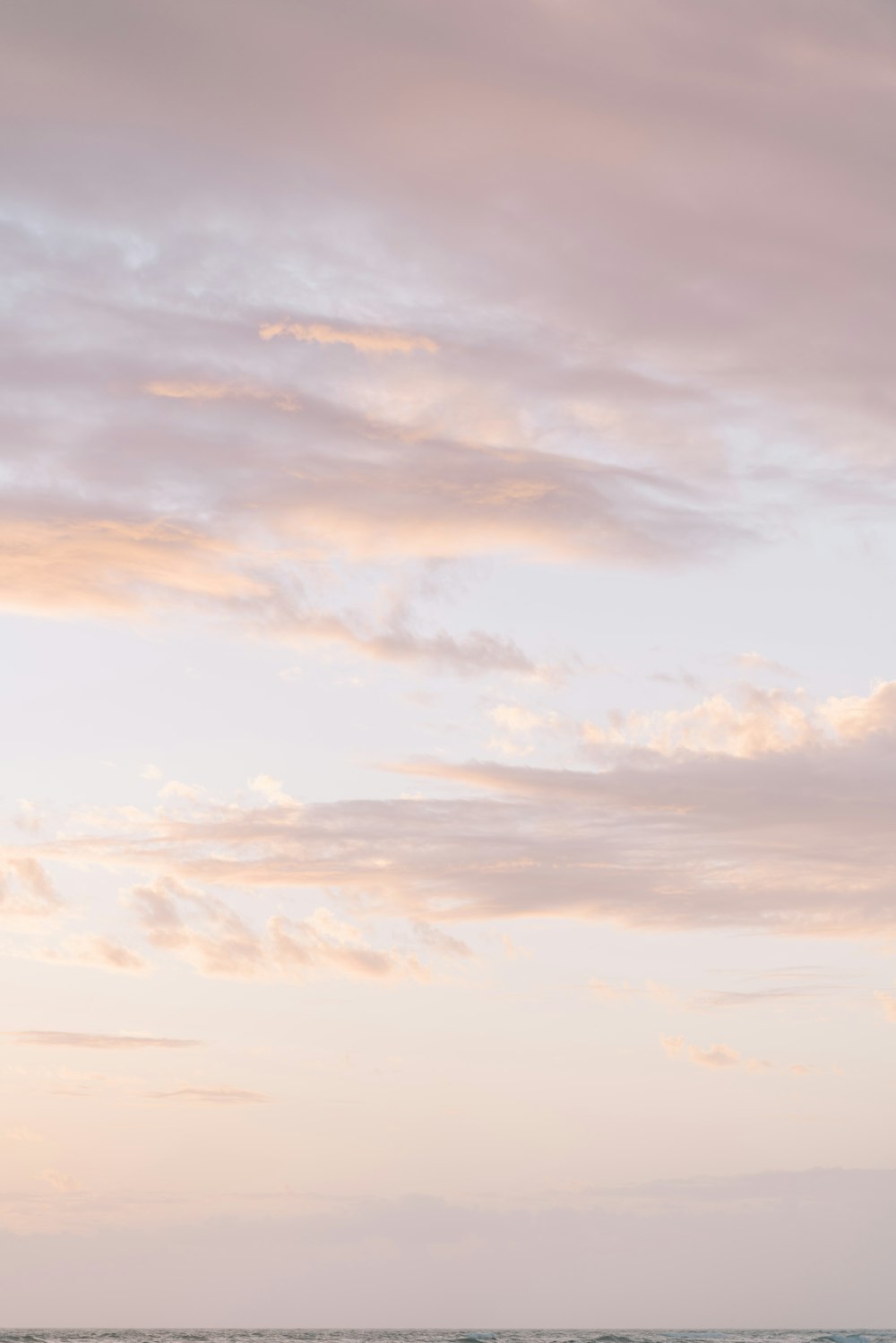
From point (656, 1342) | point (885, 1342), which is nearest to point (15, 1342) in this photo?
point (656, 1342)

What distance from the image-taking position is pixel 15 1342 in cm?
19212

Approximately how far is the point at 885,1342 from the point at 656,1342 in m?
51.9

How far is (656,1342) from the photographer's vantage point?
198000 millimetres

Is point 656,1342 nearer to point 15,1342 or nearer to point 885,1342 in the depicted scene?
point 885,1342

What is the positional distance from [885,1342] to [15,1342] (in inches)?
8030

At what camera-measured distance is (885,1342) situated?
18612 centimetres

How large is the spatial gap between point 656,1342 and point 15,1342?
15439 centimetres
